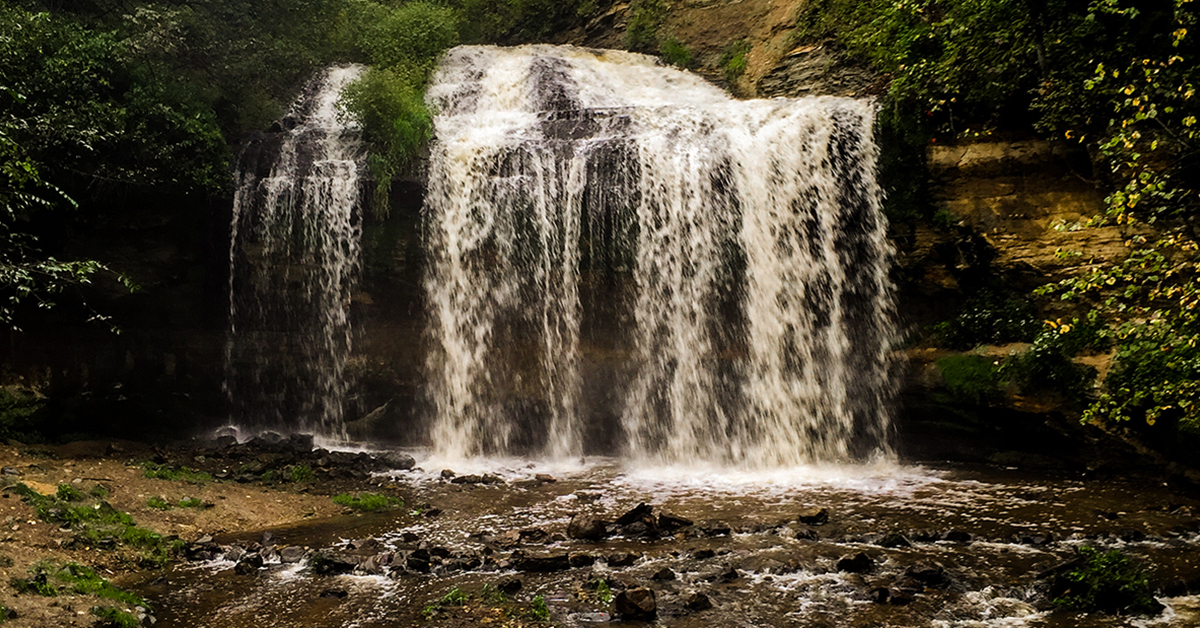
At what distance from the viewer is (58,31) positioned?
42.6ft

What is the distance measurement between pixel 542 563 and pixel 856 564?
297cm

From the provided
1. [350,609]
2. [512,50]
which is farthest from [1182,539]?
[512,50]

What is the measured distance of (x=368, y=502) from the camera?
1037 centimetres

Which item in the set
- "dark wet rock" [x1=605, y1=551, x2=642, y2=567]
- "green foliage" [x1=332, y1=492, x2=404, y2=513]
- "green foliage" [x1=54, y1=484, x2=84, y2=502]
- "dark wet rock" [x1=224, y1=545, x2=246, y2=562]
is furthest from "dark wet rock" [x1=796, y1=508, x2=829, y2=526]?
"green foliage" [x1=54, y1=484, x2=84, y2=502]

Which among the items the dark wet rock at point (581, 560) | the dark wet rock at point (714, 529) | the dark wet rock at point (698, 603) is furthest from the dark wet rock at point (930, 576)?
the dark wet rock at point (581, 560)

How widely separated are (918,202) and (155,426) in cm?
1624

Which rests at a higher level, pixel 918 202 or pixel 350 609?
pixel 918 202

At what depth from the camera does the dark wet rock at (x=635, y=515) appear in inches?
328

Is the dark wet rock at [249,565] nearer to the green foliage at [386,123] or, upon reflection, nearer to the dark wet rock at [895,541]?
the dark wet rock at [895,541]

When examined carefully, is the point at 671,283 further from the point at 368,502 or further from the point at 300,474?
the point at 300,474

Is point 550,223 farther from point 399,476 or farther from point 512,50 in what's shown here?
point 512,50

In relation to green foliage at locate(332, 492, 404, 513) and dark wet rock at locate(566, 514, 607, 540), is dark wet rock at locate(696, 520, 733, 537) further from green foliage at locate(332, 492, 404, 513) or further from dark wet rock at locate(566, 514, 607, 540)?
green foliage at locate(332, 492, 404, 513)

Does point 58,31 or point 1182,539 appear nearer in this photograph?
point 1182,539

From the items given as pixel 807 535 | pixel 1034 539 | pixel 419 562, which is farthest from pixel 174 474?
pixel 1034 539
